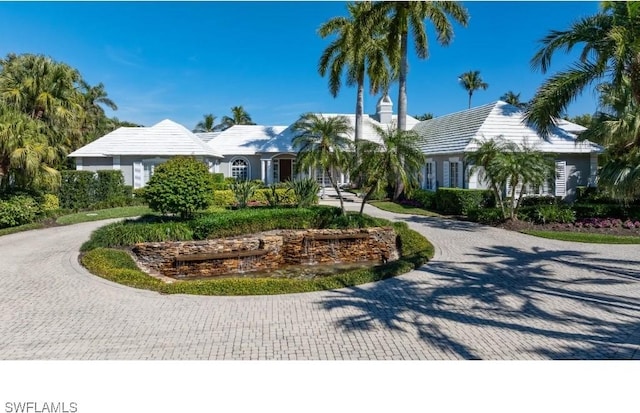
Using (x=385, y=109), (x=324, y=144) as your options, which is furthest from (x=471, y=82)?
(x=324, y=144)

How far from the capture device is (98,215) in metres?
19.3

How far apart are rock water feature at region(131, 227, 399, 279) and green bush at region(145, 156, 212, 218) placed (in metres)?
2.12

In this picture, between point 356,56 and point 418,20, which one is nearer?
point 418,20

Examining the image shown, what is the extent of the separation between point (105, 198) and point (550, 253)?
72.4 feet

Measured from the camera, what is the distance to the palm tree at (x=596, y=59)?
9.48m

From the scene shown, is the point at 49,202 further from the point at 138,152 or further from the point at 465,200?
the point at 465,200

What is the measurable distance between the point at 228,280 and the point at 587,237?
12368 mm

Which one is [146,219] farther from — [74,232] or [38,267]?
[38,267]

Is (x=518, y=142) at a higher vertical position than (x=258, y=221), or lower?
higher

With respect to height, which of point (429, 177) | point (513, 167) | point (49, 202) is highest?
point (513, 167)

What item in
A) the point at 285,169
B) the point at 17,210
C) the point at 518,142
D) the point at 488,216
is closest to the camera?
the point at 17,210

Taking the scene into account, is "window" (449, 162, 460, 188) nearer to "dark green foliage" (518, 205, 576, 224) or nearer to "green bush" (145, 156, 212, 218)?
"dark green foliage" (518, 205, 576, 224)

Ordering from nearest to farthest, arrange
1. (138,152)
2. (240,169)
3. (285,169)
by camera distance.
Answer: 1. (138,152)
2. (240,169)
3. (285,169)
